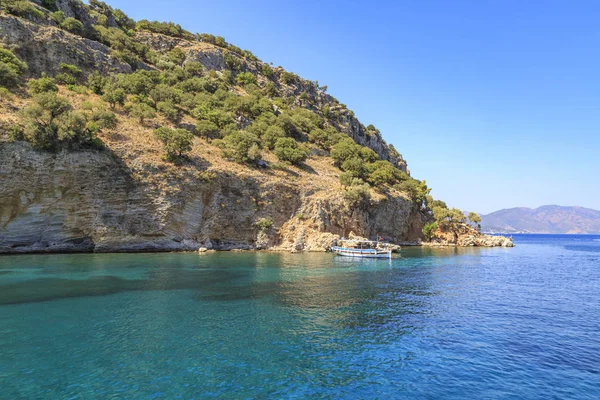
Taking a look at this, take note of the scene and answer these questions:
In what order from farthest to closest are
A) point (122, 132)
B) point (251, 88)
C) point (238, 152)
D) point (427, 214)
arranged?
point (251, 88) < point (427, 214) < point (238, 152) < point (122, 132)

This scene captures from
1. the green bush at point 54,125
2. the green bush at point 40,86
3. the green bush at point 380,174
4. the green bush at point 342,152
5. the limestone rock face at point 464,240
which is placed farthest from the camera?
the limestone rock face at point 464,240

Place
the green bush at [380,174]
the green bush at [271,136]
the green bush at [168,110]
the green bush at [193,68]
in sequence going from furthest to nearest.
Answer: the green bush at [193,68], the green bush at [380,174], the green bush at [271,136], the green bush at [168,110]

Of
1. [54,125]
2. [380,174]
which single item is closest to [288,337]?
[54,125]

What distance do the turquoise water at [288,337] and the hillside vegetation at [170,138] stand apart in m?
21.5

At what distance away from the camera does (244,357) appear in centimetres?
1475

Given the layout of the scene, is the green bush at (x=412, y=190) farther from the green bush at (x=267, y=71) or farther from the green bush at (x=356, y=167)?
the green bush at (x=267, y=71)

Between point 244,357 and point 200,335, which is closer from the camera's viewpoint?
point 244,357

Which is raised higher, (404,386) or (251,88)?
(251,88)

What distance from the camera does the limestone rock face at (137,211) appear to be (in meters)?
44.3

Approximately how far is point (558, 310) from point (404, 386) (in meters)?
18.2

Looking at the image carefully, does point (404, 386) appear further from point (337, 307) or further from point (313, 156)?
point (313, 156)

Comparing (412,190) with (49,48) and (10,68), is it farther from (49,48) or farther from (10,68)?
(49,48)

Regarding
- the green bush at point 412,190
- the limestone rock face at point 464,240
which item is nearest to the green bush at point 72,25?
the green bush at point 412,190

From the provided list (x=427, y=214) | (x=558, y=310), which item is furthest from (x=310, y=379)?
(x=427, y=214)
